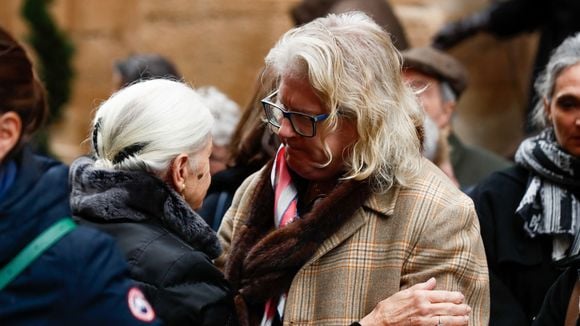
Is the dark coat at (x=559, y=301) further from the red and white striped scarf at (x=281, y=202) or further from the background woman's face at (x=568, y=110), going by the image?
the red and white striped scarf at (x=281, y=202)

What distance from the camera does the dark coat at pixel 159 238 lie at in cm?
316

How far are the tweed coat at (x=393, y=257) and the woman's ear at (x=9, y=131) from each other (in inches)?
43.7

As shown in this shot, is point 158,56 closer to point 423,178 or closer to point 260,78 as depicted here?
point 260,78

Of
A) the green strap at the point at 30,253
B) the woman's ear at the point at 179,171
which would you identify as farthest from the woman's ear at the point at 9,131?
the woman's ear at the point at 179,171

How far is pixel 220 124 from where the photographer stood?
538 centimetres

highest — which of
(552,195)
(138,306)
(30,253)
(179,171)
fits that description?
(552,195)

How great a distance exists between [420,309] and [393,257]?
0.18 m

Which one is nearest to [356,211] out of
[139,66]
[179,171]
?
[179,171]

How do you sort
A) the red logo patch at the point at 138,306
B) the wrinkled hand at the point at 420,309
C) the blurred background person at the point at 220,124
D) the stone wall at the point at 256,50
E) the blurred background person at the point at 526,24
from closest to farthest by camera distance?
the red logo patch at the point at 138,306 < the wrinkled hand at the point at 420,309 < the blurred background person at the point at 220,124 < the blurred background person at the point at 526,24 < the stone wall at the point at 256,50

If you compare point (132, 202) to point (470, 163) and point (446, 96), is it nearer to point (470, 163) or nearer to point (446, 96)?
point (446, 96)

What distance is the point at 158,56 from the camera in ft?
22.5

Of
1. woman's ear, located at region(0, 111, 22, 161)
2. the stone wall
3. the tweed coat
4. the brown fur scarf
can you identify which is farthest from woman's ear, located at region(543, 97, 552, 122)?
the stone wall

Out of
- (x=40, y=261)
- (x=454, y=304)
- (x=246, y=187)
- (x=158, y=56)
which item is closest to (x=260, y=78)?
(x=246, y=187)

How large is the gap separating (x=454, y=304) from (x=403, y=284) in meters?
0.16
